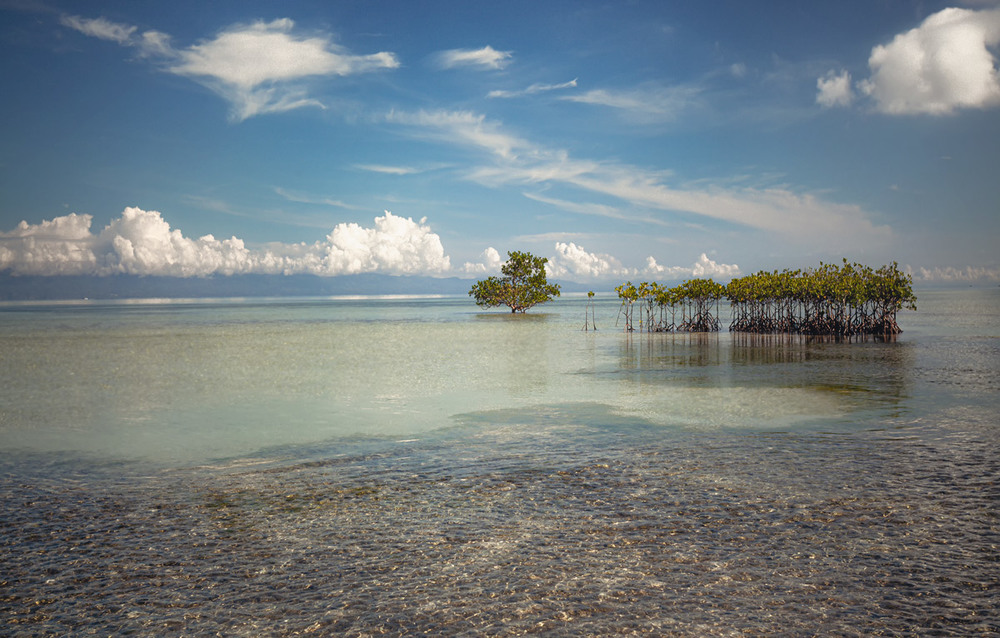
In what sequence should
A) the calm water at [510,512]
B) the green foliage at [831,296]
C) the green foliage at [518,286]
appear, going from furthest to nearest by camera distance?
the green foliage at [518,286]
the green foliage at [831,296]
the calm water at [510,512]

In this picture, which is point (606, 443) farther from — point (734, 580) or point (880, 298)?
point (880, 298)

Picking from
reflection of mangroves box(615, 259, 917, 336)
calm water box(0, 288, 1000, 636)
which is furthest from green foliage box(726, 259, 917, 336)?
calm water box(0, 288, 1000, 636)

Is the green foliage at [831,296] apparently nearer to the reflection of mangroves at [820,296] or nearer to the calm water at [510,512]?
the reflection of mangroves at [820,296]

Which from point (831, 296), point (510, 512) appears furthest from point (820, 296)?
point (510, 512)

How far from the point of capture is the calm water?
21.5 feet

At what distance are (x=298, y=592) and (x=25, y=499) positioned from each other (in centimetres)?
698

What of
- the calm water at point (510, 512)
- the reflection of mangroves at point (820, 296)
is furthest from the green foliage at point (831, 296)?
the calm water at point (510, 512)

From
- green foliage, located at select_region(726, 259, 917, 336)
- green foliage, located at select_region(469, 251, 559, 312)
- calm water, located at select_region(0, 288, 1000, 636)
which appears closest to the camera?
calm water, located at select_region(0, 288, 1000, 636)

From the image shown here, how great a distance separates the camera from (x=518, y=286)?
3826 inches

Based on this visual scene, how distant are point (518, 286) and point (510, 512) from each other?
8807 cm

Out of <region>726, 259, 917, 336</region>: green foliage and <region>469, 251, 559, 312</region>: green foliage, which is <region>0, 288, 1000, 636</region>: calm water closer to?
<region>726, 259, 917, 336</region>: green foliage

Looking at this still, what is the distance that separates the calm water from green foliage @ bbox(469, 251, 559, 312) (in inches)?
2877

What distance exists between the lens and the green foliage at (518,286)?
95250 millimetres

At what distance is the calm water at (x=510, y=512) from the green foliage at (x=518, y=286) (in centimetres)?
7307
